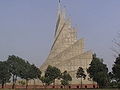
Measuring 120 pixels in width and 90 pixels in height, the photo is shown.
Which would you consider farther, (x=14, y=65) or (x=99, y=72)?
(x=14, y=65)

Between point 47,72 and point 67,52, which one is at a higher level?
point 67,52

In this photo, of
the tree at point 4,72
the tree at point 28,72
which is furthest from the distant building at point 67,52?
the tree at point 4,72

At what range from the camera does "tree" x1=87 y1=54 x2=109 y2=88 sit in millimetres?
72812

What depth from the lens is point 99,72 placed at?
7388 centimetres

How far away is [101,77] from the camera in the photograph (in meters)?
72.6

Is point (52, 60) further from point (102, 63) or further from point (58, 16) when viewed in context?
point (102, 63)

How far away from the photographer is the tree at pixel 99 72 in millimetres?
72812

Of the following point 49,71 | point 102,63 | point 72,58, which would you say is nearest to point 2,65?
point 49,71

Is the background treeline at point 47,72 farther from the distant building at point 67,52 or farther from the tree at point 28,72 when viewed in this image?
the distant building at point 67,52

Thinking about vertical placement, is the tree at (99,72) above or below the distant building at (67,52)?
below

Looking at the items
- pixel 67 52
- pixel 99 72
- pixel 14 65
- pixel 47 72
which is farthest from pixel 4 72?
pixel 67 52

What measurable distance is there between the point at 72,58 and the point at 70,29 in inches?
568

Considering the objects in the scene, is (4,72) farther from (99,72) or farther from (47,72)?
(99,72)

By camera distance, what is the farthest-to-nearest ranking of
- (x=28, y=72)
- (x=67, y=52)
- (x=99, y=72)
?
(x=67, y=52), (x=28, y=72), (x=99, y=72)
